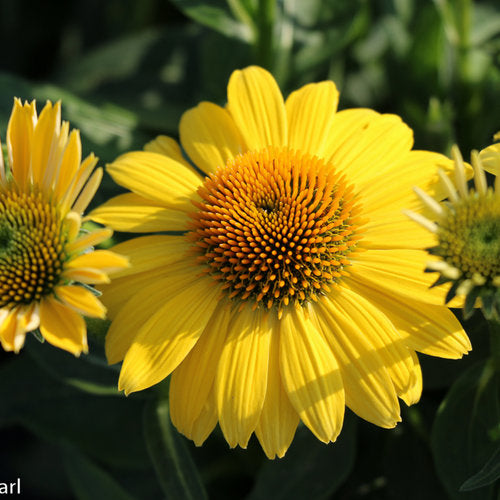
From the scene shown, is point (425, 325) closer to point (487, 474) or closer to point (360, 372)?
point (360, 372)

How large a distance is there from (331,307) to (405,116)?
0.93 metres

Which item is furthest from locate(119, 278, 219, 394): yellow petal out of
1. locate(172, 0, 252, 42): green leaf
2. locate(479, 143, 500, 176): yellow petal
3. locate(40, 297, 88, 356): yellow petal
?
locate(172, 0, 252, 42): green leaf

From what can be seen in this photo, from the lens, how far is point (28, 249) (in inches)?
41.3

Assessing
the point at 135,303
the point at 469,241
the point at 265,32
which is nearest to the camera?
the point at 469,241

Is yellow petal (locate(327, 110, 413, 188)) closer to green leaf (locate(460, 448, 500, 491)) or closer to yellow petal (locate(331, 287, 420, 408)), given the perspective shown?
yellow petal (locate(331, 287, 420, 408))

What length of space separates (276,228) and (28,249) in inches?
15.7

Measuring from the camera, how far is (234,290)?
1136 millimetres

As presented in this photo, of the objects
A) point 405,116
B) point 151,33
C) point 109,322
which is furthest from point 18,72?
point 109,322

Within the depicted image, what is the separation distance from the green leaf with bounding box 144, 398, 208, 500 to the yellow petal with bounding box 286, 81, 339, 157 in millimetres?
572

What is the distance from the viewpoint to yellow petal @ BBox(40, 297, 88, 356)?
933mm

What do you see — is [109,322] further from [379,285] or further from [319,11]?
[319,11]

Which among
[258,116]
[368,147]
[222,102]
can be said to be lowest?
[368,147]

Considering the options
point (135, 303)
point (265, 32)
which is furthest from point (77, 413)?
point (265, 32)

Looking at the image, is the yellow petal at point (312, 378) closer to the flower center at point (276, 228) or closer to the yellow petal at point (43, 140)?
the flower center at point (276, 228)
